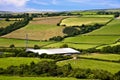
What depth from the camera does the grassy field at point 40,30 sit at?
133375 millimetres

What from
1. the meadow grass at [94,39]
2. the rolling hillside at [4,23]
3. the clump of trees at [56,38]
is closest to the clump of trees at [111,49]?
the meadow grass at [94,39]

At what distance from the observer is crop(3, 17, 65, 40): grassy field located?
133 meters

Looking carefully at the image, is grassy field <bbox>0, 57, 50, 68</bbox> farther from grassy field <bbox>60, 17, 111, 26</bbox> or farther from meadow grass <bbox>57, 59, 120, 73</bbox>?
grassy field <bbox>60, 17, 111, 26</bbox>

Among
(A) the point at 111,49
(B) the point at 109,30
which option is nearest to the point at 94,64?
(A) the point at 111,49

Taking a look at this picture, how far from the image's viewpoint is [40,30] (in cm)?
14162

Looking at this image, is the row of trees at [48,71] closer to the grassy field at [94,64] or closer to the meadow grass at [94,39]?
the grassy field at [94,64]

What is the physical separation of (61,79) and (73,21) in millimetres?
101060

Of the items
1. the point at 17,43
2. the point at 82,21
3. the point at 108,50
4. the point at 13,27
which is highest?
the point at 82,21

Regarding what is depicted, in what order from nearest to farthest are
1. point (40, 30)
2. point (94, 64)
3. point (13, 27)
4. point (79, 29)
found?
point (94, 64) → point (40, 30) → point (79, 29) → point (13, 27)

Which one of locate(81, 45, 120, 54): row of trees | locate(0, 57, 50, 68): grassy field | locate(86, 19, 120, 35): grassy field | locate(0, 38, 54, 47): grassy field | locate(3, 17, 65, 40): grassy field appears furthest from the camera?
locate(3, 17, 65, 40): grassy field

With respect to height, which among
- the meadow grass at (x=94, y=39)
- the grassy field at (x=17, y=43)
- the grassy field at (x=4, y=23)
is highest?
the grassy field at (x=4, y=23)

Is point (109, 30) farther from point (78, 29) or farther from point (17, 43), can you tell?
point (17, 43)

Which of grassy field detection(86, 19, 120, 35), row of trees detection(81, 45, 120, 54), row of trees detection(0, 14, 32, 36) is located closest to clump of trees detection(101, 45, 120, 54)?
row of trees detection(81, 45, 120, 54)

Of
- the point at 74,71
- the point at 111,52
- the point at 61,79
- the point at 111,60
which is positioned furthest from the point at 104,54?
the point at 61,79
